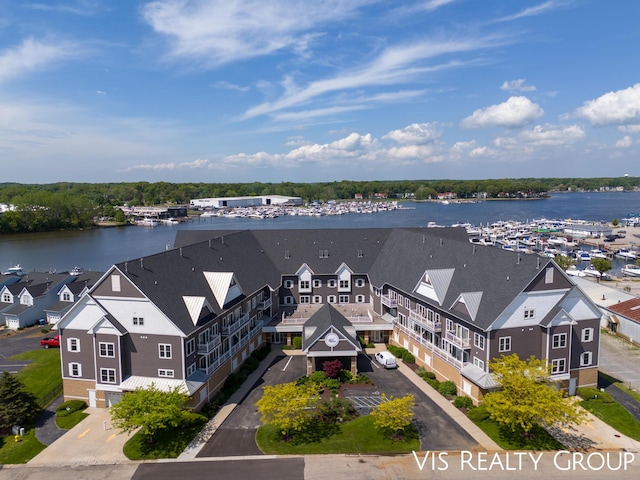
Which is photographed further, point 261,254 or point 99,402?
point 261,254

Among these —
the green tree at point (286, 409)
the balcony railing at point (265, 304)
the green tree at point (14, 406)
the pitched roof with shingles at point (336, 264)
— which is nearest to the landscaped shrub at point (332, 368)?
the green tree at point (286, 409)

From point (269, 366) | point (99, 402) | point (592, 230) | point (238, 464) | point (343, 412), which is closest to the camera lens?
point (238, 464)

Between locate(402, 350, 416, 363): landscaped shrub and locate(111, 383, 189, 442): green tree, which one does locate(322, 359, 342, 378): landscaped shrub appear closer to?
locate(402, 350, 416, 363): landscaped shrub

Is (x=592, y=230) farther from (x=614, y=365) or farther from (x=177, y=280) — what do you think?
(x=177, y=280)

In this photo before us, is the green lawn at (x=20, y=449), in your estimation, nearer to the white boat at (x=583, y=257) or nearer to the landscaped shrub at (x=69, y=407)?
the landscaped shrub at (x=69, y=407)

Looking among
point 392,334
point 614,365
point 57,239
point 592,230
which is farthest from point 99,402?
point 592,230

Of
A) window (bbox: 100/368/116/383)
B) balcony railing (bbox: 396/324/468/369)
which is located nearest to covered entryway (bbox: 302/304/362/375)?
balcony railing (bbox: 396/324/468/369)

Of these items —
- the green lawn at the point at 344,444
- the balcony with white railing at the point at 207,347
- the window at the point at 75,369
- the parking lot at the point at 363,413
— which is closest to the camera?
the green lawn at the point at 344,444
